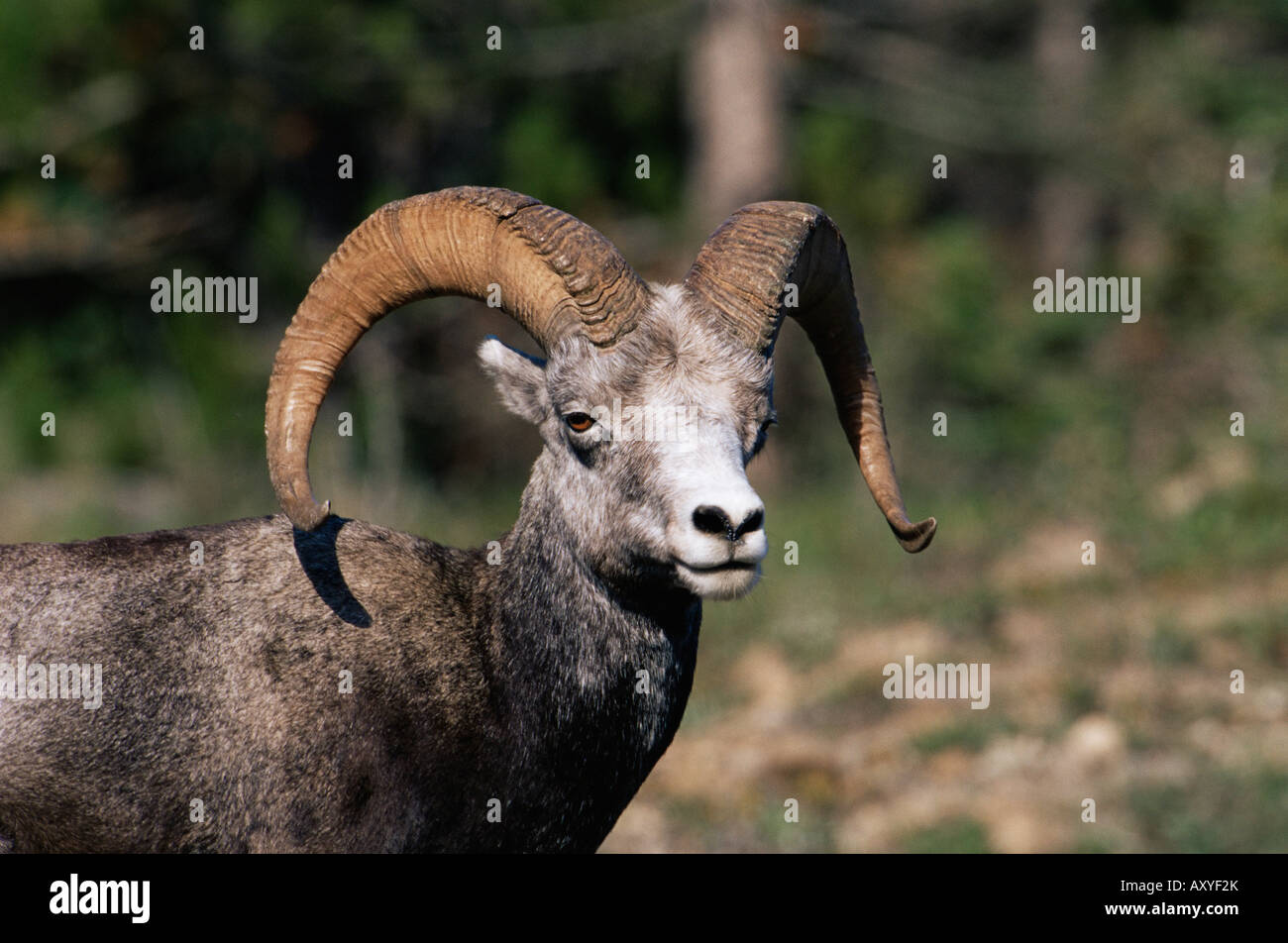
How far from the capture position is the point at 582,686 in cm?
648

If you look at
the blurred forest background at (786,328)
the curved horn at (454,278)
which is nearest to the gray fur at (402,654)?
the curved horn at (454,278)

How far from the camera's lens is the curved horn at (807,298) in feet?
22.3

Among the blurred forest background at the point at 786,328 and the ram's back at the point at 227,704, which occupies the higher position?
the blurred forest background at the point at 786,328

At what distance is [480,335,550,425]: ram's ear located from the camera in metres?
6.97

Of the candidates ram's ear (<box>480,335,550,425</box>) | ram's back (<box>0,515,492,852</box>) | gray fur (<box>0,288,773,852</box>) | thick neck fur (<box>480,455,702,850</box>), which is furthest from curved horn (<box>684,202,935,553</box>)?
ram's back (<box>0,515,492,852</box>)

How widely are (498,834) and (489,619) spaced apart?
0.97 meters

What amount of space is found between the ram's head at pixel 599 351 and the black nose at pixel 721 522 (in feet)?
0.24

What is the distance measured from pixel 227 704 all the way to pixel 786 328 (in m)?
17.9

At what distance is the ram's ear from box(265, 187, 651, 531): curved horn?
20 centimetres

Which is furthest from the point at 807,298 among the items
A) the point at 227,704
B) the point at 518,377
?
the point at 227,704

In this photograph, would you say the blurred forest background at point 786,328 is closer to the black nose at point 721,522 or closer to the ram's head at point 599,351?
the ram's head at point 599,351

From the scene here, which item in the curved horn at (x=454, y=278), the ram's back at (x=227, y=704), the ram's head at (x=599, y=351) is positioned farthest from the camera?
the curved horn at (x=454, y=278)

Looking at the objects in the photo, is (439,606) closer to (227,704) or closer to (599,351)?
(227,704)

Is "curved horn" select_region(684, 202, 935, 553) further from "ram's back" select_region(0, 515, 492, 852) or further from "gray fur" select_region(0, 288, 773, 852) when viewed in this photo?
"ram's back" select_region(0, 515, 492, 852)
